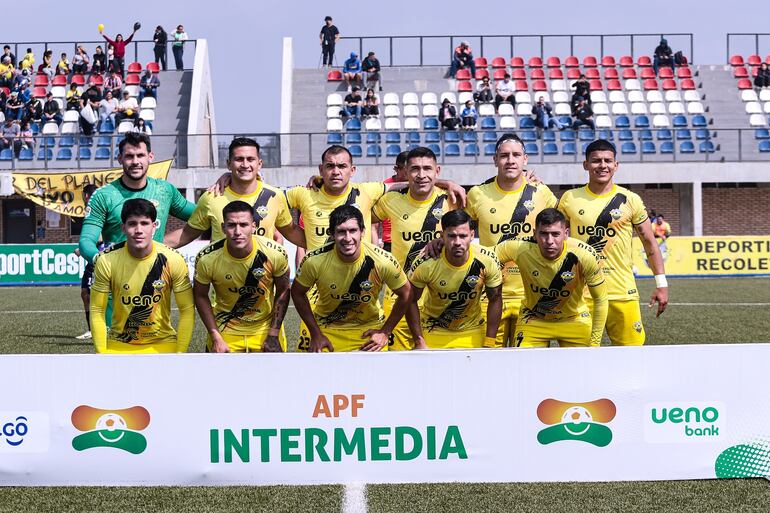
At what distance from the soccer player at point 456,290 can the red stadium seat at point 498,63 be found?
2929cm

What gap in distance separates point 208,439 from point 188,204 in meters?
2.58

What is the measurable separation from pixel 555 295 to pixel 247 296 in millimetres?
2139

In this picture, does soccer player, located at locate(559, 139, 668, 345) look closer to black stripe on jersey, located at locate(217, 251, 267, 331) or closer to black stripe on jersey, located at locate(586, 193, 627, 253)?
black stripe on jersey, located at locate(586, 193, 627, 253)

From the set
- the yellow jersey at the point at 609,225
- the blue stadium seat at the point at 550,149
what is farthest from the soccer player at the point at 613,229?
the blue stadium seat at the point at 550,149

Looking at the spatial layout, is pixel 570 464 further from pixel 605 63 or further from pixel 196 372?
pixel 605 63

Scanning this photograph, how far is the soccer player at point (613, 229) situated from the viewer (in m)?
7.49

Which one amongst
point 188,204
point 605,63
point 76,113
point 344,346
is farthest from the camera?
point 605,63

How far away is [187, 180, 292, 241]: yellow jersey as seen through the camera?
722 cm

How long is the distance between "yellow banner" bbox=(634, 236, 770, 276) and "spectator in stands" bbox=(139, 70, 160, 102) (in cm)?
1715

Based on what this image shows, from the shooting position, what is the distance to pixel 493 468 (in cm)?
555

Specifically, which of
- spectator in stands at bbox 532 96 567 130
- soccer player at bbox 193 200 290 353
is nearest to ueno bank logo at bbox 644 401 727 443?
soccer player at bbox 193 200 290 353

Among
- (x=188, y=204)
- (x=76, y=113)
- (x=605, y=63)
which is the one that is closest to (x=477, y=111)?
(x=605, y=63)

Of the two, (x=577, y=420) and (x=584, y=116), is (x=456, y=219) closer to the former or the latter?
(x=577, y=420)

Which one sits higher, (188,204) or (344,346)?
(188,204)
